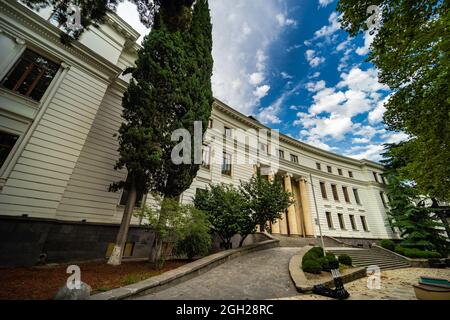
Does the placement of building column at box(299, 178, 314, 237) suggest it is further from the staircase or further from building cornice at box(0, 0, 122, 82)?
building cornice at box(0, 0, 122, 82)

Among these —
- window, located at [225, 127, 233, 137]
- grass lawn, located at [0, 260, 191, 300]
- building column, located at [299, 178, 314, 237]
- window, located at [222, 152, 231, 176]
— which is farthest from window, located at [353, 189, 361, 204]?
grass lawn, located at [0, 260, 191, 300]

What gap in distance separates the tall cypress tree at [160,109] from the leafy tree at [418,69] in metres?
7.27

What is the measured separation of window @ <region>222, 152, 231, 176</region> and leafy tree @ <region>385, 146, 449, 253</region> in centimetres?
1619

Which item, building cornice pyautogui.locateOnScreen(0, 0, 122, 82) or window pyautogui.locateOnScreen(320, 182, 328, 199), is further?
window pyautogui.locateOnScreen(320, 182, 328, 199)

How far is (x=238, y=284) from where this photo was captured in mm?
6504

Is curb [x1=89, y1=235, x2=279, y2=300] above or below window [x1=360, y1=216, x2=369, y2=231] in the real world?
below

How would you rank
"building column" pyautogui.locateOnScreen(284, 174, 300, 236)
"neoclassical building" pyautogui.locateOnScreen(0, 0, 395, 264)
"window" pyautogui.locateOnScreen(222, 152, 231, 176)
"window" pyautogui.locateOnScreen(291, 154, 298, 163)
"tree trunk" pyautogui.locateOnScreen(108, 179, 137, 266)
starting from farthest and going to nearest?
"window" pyautogui.locateOnScreen(291, 154, 298, 163) → "building column" pyautogui.locateOnScreen(284, 174, 300, 236) → "window" pyautogui.locateOnScreen(222, 152, 231, 176) → "tree trunk" pyautogui.locateOnScreen(108, 179, 137, 266) → "neoclassical building" pyautogui.locateOnScreen(0, 0, 395, 264)

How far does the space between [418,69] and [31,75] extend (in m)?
17.3

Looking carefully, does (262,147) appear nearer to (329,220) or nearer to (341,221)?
(329,220)

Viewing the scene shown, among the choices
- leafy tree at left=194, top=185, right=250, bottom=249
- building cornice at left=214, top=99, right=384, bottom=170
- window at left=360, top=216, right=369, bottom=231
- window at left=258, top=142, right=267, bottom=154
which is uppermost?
building cornice at left=214, top=99, right=384, bottom=170

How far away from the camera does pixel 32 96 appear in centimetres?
862

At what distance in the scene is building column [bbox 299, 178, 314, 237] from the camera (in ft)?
71.6

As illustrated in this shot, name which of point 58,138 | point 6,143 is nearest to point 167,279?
point 58,138

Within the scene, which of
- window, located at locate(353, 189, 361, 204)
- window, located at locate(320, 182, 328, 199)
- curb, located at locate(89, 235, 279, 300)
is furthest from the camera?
window, located at locate(353, 189, 361, 204)
